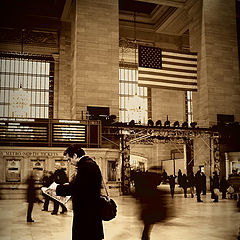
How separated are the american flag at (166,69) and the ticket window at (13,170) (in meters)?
6.88

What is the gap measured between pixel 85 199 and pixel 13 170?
1344cm

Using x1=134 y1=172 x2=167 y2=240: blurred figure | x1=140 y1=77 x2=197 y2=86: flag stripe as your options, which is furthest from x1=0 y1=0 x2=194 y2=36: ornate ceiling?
x1=134 y1=172 x2=167 y2=240: blurred figure

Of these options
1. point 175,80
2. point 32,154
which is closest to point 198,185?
point 175,80

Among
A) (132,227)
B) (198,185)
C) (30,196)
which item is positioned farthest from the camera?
(198,185)

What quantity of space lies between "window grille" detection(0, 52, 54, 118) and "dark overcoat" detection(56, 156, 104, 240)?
23.9m

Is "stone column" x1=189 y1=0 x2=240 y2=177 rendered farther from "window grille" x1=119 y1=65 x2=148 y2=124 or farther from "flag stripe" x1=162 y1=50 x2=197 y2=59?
"window grille" x1=119 y1=65 x2=148 y2=124

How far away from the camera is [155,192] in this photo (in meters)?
4.45

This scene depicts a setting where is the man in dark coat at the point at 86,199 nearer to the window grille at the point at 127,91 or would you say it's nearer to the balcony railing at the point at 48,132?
the balcony railing at the point at 48,132

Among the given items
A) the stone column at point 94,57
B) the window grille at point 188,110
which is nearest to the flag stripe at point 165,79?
the stone column at point 94,57

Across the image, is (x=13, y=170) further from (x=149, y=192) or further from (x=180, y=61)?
(x=149, y=192)

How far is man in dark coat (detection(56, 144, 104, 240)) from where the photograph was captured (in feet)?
10.3

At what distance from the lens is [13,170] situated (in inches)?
620

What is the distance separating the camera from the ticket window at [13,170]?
15.7 meters

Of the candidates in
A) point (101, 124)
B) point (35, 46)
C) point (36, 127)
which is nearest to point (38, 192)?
point (36, 127)
